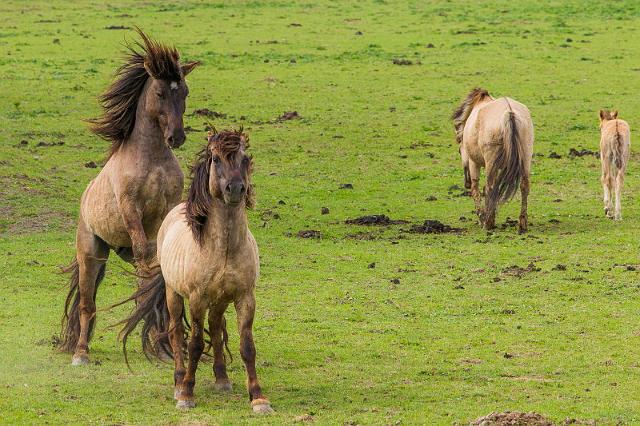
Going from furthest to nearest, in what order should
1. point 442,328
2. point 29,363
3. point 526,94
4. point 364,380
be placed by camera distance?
point 526,94, point 442,328, point 29,363, point 364,380

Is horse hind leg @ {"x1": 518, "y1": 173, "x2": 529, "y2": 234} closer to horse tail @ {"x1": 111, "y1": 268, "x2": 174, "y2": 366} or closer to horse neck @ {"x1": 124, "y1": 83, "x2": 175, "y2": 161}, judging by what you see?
horse neck @ {"x1": 124, "y1": 83, "x2": 175, "y2": 161}

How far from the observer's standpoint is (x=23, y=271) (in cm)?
1481

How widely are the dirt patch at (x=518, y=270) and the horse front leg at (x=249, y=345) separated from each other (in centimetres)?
583

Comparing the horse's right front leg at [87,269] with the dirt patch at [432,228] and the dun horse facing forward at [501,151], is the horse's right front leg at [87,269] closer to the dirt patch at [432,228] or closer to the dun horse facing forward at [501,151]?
the dirt patch at [432,228]

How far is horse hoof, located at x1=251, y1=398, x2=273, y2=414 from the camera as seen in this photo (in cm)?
919

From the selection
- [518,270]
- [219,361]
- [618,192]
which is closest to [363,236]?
[518,270]

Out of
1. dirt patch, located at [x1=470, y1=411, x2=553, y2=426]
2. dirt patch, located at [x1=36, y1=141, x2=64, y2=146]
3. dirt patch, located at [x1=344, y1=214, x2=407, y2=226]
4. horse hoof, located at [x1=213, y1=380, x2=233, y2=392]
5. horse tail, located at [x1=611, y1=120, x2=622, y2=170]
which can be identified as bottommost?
dirt patch, located at [x1=344, y1=214, x2=407, y2=226]

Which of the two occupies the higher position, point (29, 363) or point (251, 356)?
point (251, 356)

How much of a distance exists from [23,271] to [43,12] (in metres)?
26.1

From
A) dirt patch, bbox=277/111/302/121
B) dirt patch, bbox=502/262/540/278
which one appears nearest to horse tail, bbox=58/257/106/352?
dirt patch, bbox=502/262/540/278

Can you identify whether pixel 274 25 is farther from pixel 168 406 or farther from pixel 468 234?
pixel 168 406

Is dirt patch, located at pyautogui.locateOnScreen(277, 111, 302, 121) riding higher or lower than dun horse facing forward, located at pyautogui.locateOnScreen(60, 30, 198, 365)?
lower

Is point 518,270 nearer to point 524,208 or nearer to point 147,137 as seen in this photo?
point 524,208

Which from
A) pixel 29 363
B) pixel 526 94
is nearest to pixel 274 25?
pixel 526 94
